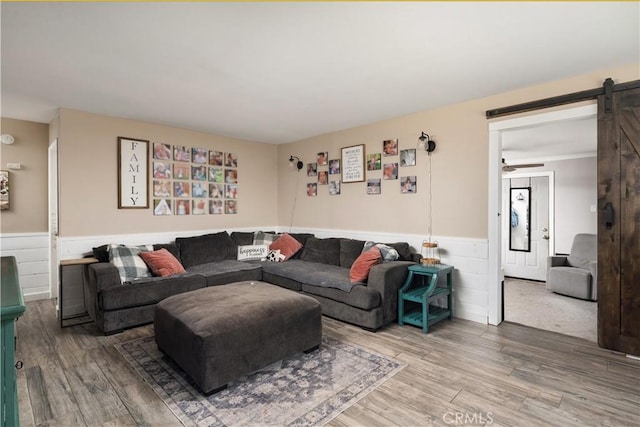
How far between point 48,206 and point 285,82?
3925 mm

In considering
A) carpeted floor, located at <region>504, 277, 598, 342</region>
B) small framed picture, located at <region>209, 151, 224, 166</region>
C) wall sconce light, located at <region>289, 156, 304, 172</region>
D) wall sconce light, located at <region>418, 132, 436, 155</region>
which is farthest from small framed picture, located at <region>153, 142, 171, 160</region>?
carpeted floor, located at <region>504, 277, 598, 342</region>

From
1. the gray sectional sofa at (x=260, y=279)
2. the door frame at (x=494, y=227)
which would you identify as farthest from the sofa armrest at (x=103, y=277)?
the door frame at (x=494, y=227)

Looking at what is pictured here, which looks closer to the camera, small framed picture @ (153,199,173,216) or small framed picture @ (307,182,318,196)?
small framed picture @ (153,199,173,216)

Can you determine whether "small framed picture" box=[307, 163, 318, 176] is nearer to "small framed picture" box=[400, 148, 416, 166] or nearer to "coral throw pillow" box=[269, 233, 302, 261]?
"coral throw pillow" box=[269, 233, 302, 261]

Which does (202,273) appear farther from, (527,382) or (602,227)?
(602,227)

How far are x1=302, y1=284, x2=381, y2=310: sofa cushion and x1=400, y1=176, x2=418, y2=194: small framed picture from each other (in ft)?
4.80

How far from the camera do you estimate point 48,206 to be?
4434 mm

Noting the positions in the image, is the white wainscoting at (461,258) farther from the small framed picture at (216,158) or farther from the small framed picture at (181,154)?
the small framed picture at (216,158)

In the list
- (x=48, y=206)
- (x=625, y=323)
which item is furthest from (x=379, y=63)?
(x=48, y=206)

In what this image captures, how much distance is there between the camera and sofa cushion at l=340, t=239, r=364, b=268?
13.9ft

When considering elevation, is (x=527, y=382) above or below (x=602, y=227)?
below

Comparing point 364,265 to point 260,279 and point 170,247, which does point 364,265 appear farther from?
point 170,247

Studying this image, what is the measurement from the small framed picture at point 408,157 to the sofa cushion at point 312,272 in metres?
1.58

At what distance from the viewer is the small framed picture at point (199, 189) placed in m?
4.86
